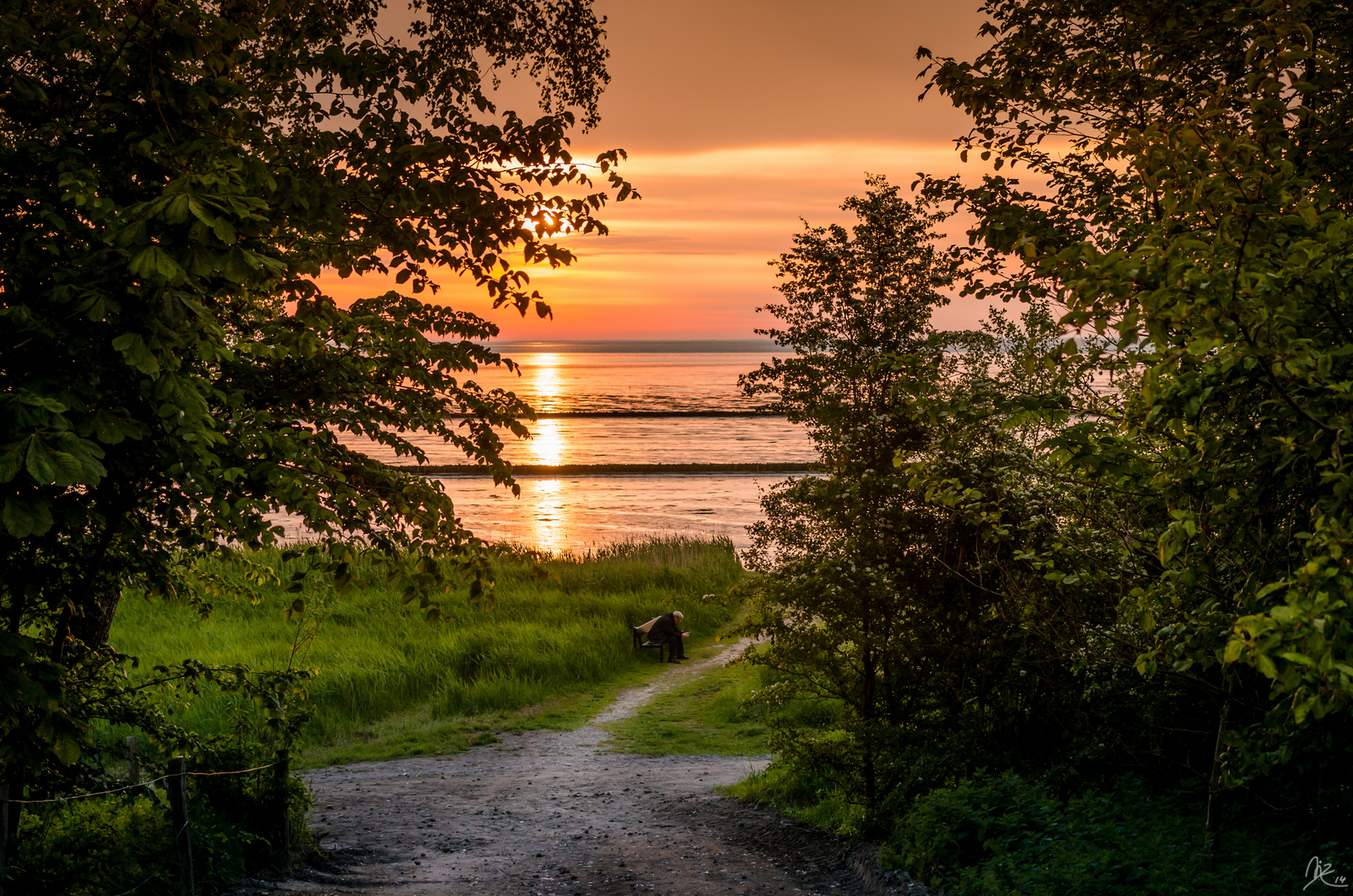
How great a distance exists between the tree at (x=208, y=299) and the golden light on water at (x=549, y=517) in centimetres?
1924

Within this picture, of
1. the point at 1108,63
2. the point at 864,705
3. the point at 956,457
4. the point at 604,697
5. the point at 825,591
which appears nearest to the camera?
the point at 1108,63

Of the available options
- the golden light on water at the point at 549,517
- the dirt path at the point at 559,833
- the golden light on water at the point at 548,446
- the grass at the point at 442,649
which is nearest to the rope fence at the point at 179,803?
the dirt path at the point at 559,833

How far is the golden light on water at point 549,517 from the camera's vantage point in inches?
1248

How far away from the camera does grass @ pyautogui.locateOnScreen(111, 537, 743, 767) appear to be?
13.1 m

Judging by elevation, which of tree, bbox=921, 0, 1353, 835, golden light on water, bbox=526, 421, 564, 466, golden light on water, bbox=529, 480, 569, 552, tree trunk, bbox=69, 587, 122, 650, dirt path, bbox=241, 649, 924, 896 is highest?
tree, bbox=921, 0, 1353, 835

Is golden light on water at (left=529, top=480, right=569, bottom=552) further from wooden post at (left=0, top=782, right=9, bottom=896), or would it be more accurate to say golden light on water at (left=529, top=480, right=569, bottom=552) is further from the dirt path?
wooden post at (left=0, top=782, right=9, bottom=896)

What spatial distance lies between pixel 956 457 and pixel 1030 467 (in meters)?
0.63

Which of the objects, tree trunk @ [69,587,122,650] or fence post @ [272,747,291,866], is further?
fence post @ [272,747,291,866]

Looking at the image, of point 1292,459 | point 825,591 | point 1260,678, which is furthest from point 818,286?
point 1292,459

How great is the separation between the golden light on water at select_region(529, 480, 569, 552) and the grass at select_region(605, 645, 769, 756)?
393 inches

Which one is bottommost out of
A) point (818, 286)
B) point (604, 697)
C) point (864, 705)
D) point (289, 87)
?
point (604, 697)

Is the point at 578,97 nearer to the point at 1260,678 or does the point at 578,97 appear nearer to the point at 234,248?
the point at 234,248

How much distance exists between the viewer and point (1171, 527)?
10.4 feet

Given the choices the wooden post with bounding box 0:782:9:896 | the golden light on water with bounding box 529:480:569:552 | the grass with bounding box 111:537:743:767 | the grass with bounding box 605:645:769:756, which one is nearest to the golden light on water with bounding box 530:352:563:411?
the golden light on water with bounding box 529:480:569:552
